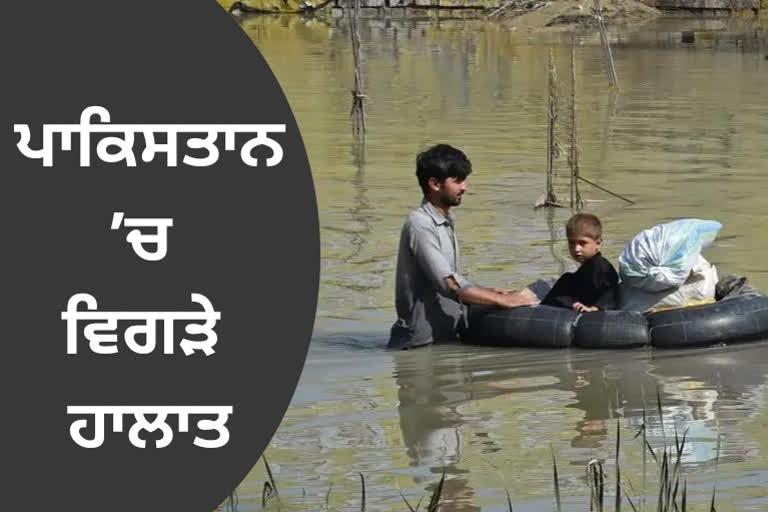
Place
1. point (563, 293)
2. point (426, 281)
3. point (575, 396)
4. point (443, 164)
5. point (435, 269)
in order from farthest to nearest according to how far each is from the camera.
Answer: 1. point (563, 293)
2. point (426, 281)
3. point (435, 269)
4. point (443, 164)
5. point (575, 396)

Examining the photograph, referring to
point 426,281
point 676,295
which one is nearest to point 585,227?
point 676,295

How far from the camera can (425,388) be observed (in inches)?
373

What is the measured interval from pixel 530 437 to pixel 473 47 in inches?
1231

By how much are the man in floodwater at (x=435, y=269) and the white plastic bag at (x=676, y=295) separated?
579 mm

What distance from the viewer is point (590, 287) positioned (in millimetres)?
10391

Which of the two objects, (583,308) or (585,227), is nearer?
(585,227)

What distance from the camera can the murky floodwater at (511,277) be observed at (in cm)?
759

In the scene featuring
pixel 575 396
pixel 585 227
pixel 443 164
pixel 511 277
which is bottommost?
pixel 511 277

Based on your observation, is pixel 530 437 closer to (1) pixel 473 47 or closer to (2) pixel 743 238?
(2) pixel 743 238

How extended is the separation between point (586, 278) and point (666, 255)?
53 centimetres

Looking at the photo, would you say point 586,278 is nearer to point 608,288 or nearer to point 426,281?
point 608,288

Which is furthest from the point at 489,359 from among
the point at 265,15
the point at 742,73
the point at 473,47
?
the point at 265,15

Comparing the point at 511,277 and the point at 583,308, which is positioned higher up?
the point at 583,308

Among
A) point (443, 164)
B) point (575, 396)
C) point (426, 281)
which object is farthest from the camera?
point (426, 281)
